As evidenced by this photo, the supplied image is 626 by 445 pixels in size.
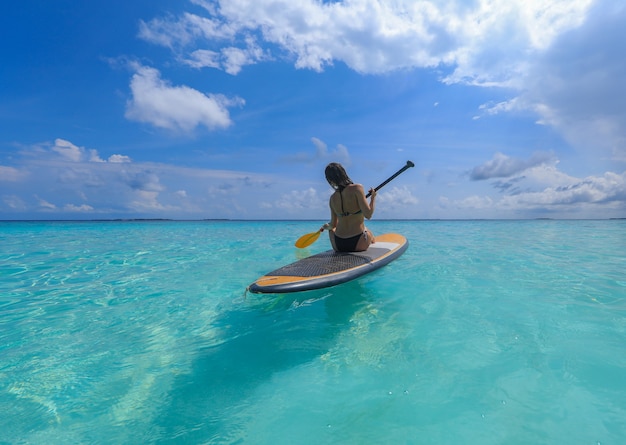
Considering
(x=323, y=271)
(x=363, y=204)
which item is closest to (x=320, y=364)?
(x=323, y=271)

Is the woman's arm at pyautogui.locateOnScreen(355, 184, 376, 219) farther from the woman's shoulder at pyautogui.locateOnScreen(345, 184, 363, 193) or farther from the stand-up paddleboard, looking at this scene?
the stand-up paddleboard

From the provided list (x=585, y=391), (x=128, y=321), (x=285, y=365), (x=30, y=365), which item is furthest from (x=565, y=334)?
(x=30, y=365)

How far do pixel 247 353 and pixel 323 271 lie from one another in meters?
1.69

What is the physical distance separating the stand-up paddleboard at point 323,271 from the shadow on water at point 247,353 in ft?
1.43

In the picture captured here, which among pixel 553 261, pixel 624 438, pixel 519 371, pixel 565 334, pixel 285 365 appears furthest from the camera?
pixel 553 261

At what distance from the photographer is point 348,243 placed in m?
5.93

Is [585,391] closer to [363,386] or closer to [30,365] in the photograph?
[363,386]

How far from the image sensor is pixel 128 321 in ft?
13.5

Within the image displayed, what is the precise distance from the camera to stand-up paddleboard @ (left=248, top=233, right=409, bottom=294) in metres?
3.93

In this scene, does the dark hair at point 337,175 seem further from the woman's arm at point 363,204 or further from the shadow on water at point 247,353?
the shadow on water at point 247,353

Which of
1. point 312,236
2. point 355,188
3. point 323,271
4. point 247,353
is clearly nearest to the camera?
point 247,353

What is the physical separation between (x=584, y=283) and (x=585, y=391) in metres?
4.18

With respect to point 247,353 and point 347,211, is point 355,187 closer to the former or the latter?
point 347,211

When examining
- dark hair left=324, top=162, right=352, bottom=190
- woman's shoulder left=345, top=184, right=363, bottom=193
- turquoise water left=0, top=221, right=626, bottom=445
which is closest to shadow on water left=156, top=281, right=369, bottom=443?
turquoise water left=0, top=221, right=626, bottom=445
